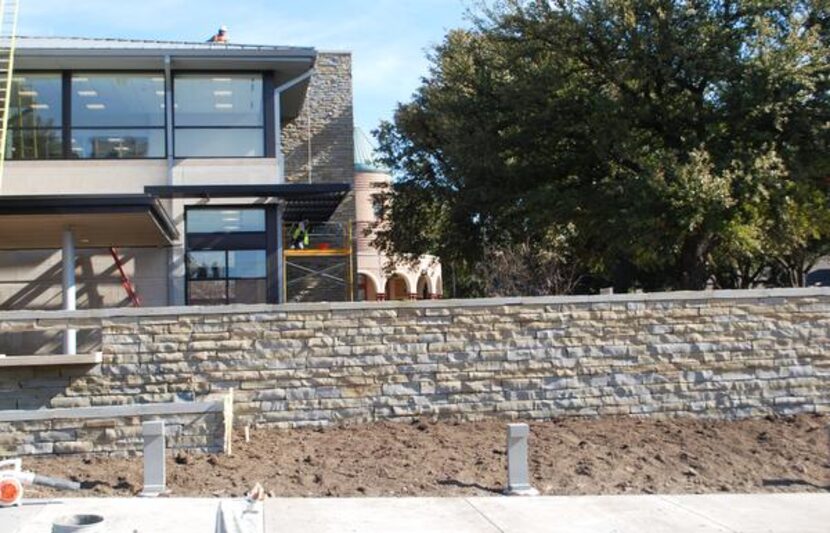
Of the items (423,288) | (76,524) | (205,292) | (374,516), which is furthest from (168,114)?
(423,288)

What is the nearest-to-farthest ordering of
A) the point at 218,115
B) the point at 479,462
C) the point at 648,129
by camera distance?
the point at 479,462 → the point at 648,129 → the point at 218,115

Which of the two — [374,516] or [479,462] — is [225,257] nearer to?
[479,462]

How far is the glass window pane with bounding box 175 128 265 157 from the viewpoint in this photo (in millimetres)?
20062

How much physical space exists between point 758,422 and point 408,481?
5.22 metres

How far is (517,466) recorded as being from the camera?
9289 mm

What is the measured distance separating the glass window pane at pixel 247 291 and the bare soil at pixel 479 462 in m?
8.72

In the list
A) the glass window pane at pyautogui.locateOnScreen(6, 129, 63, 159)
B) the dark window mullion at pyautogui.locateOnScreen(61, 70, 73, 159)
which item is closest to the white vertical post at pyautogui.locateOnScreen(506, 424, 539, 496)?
the dark window mullion at pyautogui.locateOnScreen(61, 70, 73, 159)

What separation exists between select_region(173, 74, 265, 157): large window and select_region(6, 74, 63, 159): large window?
2.55 metres

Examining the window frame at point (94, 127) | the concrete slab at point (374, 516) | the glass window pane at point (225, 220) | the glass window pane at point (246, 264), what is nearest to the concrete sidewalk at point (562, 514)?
the concrete slab at point (374, 516)

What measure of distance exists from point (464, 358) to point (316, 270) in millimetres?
15015

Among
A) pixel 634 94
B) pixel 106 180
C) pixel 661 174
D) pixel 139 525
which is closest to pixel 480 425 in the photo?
pixel 139 525

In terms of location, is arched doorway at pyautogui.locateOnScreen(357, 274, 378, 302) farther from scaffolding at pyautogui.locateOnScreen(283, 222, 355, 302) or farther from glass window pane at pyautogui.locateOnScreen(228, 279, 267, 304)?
glass window pane at pyautogui.locateOnScreen(228, 279, 267, 304)

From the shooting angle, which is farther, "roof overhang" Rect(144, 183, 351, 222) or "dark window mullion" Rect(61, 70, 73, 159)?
"dark window mullion" Rect(61, 70, 73, 159)

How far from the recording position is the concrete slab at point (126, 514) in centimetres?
772
